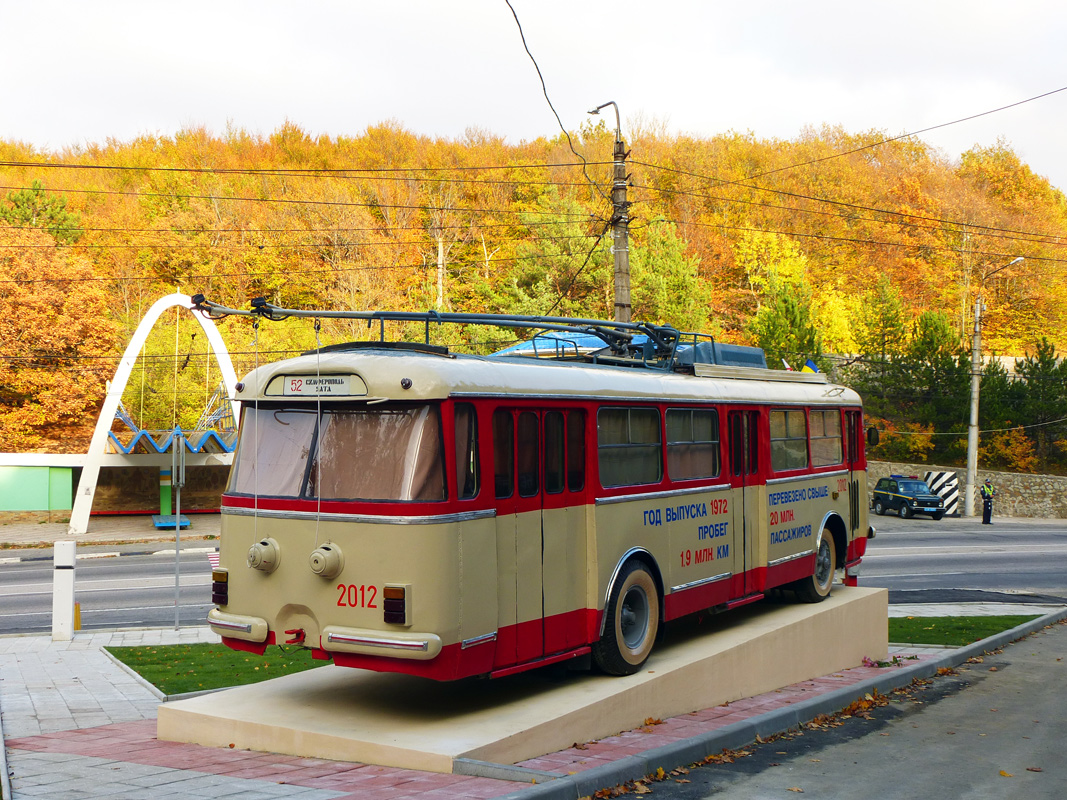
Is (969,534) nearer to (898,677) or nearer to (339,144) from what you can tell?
(898,677)

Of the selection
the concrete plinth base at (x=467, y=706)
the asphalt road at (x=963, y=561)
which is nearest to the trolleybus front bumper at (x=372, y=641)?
the concrete plinth base at (x=467, y=706)

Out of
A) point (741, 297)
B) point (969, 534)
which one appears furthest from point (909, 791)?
point (741, 297)

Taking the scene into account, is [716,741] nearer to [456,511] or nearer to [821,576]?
[456,511]

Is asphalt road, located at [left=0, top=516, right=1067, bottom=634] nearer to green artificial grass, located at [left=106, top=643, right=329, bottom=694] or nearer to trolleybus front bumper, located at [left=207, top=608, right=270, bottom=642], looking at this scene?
green artificial grass, located at [left=106, top=643, right=329, bottom=694]

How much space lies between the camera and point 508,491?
24.4ft

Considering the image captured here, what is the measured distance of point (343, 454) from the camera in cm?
735

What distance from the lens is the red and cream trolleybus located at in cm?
692

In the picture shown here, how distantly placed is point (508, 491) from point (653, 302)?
128 feet

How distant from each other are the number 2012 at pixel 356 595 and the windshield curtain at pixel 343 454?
2.09 feet

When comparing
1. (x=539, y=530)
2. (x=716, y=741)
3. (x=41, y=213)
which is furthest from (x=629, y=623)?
(x=41, y=213)

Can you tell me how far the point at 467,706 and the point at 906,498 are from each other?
36542mm

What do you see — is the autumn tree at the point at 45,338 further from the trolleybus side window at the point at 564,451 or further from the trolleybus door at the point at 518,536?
the trolleybus door at the point at 518,536

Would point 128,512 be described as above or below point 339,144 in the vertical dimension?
below

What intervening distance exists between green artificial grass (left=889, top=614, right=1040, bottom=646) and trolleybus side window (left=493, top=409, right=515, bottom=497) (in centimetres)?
925
